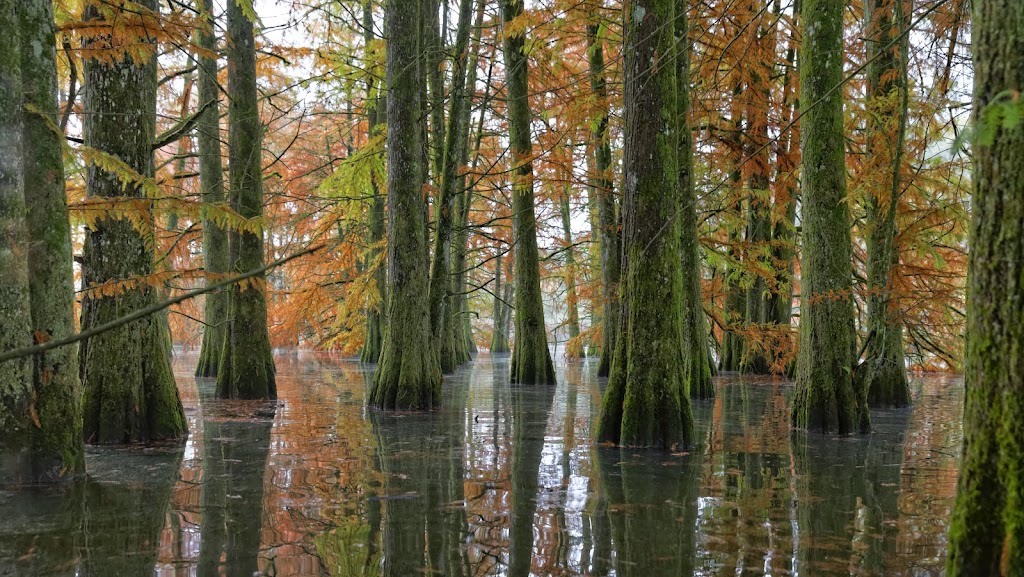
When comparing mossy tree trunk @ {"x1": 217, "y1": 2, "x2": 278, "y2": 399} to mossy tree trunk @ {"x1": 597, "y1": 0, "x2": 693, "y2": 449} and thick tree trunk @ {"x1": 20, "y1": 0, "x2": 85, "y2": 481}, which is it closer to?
thick tree trunk @ {"x1": 20, "y1": 0, "x2": 85, "y2": 481}

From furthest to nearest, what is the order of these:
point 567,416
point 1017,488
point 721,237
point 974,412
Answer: point 721,237
point 567,416
point 974,412
point 1017,488

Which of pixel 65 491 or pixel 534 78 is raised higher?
pixel 534 78

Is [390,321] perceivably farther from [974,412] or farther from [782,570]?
[974,412]

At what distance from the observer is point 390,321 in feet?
33.9

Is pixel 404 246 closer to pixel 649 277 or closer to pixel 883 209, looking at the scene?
pixel 649 277

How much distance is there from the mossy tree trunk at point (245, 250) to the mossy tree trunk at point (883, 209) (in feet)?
26.4

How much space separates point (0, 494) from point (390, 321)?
567 centimetres

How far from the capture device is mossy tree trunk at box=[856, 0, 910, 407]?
783cm

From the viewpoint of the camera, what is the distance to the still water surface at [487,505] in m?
3.80

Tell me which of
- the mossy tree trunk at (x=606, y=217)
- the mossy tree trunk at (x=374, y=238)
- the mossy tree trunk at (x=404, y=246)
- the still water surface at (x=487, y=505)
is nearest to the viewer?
the still water surface at (x=487, y=505)

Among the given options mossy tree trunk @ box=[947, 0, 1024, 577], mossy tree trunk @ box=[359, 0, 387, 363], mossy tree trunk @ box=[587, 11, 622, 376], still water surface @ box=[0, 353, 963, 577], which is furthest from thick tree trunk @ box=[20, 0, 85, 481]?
mossy tree trunk @ box=[359, 0, 387, 363]

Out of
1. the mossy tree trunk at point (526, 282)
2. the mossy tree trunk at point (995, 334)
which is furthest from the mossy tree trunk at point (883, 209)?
the mossy tree trunk at point (526, 282)

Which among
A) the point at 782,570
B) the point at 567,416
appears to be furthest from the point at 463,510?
the point at 567,416

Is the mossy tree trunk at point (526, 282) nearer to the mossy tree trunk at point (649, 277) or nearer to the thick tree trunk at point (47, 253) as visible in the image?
the mossy tree trunk at point (649, 277)
